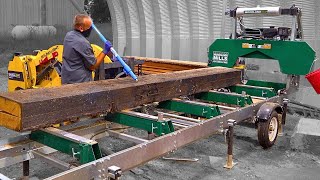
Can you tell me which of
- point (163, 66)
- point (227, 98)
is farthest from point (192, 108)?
point (163, 66)

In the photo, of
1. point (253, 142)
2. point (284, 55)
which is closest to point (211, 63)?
point (284, 55)

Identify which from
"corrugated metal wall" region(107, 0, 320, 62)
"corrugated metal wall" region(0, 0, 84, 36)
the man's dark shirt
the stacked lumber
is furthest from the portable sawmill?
"corrugated metal wall" region(0, 0, 84, 36)

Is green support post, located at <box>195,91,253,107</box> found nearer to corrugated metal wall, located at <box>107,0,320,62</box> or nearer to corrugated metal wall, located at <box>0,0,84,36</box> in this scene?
corrugated metal wall, located at <box>107,0,320,62</box>

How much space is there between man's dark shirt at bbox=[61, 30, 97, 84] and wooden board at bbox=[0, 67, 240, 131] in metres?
0.45

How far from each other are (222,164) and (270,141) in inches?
43.5

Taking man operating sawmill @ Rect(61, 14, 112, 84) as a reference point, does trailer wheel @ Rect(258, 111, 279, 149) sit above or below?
below

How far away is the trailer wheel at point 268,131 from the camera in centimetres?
551

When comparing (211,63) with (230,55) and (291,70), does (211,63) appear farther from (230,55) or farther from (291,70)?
(291,70)

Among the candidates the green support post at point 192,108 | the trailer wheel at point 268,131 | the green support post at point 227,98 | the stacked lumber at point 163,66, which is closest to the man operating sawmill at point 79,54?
the green support post at point 192,108

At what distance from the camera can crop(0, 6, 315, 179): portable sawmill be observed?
335 centimetres

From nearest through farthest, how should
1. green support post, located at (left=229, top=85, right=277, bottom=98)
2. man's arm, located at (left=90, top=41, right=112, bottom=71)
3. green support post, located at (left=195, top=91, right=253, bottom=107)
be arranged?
man's arm, located at (left=90, top=41, right=112, bottom=71) < green support post, located at (left=195, top=91, right=253, bottom=107) < green support post, located at (left=229, top=85, right=277, bottom=98)

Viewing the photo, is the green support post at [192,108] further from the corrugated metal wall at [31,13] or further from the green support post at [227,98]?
the corrugated metal wall at [31,13]

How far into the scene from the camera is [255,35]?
722cm

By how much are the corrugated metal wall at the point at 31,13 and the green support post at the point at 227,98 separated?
17.0m
